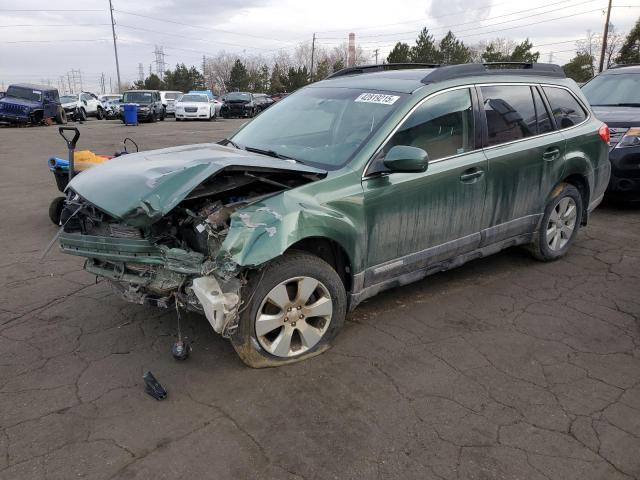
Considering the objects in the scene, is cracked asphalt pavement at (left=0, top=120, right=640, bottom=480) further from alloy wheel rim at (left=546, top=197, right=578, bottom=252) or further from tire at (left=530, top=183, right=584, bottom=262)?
alloy wheel rim at (left=546, top=197, right=578, bottom=252)

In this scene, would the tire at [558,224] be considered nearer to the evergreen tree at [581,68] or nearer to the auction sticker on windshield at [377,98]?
the auction sticker on windshield at [377,98]

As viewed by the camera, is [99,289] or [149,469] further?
[99,289]

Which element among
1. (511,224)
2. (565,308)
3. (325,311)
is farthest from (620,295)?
(325,311)

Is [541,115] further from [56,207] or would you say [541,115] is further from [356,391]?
[56,207]

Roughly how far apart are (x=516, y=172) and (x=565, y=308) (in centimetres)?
121

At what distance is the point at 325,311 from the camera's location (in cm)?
335

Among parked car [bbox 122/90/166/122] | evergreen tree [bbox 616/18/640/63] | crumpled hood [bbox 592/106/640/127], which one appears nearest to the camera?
crumpled hood [bbox 592/106/640/127]

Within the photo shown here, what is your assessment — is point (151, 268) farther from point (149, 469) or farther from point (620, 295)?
point (620, 295)

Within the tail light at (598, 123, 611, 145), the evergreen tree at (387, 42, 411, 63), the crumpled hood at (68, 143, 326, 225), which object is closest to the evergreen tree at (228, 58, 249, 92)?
the evergreen tree at (387, 42, 411, 63)

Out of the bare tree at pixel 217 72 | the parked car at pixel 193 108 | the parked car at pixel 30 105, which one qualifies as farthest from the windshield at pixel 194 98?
the bare tree at pixel 217 72

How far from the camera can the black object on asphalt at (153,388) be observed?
293 cm

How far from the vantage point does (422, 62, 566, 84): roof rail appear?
395 centimetres

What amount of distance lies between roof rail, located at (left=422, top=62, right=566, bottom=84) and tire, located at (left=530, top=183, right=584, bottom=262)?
3.66 ft

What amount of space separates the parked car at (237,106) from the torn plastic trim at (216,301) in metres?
32.1
